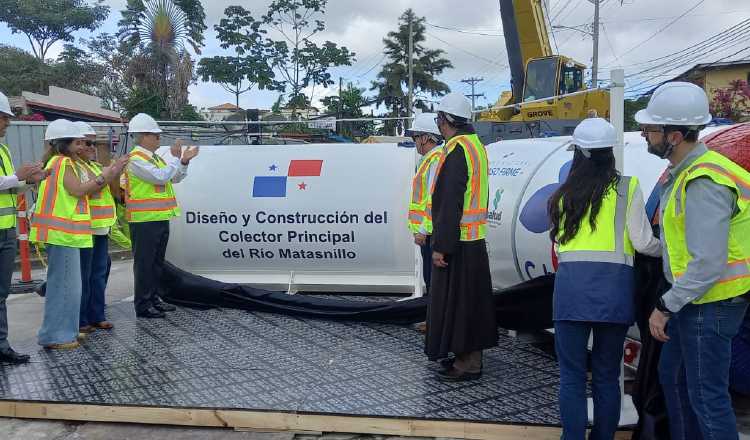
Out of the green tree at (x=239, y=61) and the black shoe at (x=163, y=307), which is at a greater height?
the green tree at (x=239, y=61)

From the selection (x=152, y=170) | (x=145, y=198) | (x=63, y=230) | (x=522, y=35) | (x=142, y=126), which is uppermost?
(x=522, y=35)

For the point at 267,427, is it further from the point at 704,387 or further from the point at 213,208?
the point at 213,208

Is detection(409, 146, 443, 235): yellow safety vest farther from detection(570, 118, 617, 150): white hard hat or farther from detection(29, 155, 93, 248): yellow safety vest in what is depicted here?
detection(29, 155, 93, 248): yellow safety vest

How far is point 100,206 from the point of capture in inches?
218

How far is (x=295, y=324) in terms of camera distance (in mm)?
5785

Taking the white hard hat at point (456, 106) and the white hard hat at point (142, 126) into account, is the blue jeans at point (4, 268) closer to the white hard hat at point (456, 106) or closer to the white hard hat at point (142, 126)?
the white hard hat at point (142, 126)

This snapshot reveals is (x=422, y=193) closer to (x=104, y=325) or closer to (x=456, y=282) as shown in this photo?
(x=456, y=282)

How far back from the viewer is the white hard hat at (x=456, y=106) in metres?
4.31

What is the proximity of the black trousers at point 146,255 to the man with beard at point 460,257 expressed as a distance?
296 centimetres

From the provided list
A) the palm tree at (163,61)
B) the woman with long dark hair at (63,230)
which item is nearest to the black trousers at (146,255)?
the woman with long dark hair at (63,230)

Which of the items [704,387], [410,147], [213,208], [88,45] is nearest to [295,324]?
[213,208]

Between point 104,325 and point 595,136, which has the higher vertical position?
point 595,136

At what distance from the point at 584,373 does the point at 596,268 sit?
52cm

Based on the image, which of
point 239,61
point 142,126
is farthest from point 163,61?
point 142,126
